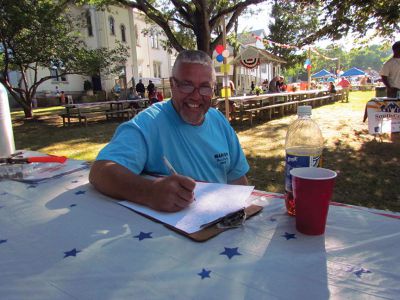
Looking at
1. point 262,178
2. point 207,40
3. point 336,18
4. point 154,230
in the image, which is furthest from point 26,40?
point 154,230

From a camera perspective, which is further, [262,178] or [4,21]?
[4,21]

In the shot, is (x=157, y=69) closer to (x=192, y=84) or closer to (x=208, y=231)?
(x=192, y=84)

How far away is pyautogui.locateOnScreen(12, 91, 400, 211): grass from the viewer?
147 inches

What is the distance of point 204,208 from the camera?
1.16 m

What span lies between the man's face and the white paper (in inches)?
21.8

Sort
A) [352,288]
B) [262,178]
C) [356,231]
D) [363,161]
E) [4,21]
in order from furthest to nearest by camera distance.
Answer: [4,21]
[363,161]
[262,178]
[356,231]
[352,288]

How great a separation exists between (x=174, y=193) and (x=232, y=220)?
23 centimetres

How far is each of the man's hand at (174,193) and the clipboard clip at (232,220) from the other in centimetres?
14

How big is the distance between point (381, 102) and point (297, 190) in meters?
5.90

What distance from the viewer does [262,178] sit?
430 centimetres

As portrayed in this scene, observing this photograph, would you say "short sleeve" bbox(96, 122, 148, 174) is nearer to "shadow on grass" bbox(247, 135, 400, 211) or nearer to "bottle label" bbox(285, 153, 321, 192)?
"bottle label" bbox(285, 153, 321, 192)

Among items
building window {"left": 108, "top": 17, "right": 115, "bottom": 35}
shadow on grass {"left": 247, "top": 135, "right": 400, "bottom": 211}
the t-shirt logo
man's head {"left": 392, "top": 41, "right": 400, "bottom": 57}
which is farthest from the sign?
building window {"left": 108, "top": 17, "right": 115, "bottom": 35}

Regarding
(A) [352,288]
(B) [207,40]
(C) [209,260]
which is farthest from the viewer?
(B) [207,40]

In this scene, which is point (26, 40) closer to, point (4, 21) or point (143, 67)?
point (4, 21)
